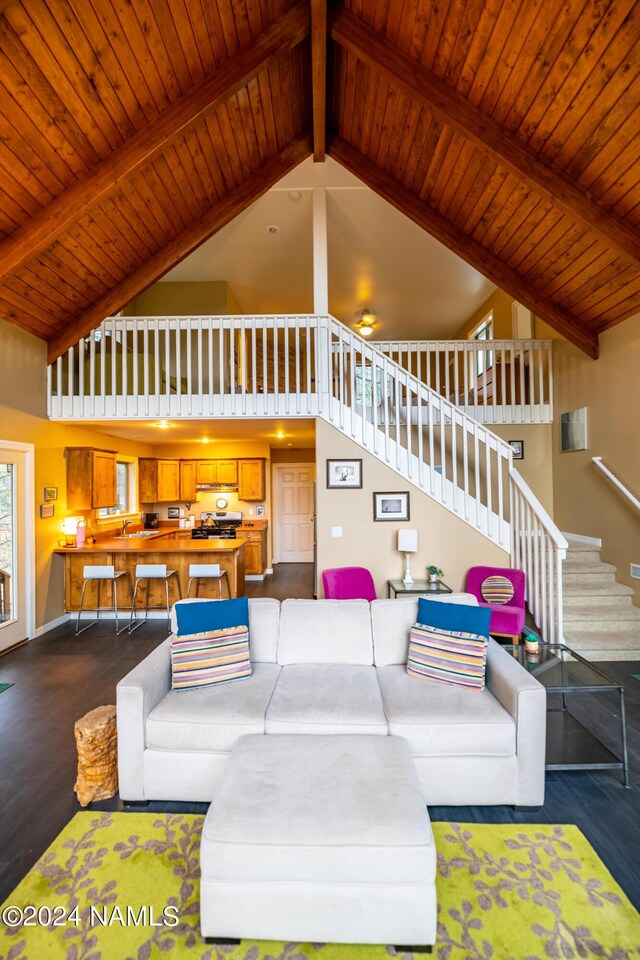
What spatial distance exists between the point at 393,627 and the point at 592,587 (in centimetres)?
290

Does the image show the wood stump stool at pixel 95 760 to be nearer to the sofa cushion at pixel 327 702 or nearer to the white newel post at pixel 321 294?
the sofa cushion at pixel 327 702

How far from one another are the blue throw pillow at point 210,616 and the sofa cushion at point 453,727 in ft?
3.51

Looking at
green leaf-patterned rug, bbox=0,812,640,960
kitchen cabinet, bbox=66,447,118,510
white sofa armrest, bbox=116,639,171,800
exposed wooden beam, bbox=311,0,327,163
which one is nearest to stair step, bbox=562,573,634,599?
green leaf-patterned rug, bbox=0,812,640,960

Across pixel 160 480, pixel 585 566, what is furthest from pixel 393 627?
pixel 160 480

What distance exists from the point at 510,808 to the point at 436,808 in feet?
1.23

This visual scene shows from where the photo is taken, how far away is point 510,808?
87.0 inches

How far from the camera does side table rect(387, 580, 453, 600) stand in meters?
4.28

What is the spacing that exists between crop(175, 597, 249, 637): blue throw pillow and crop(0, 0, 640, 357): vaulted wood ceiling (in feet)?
10.7

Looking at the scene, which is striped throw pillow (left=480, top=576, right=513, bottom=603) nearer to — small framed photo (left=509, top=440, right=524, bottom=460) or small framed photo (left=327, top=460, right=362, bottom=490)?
small framed photo (left=327, top=460, right=362, bottom=490)

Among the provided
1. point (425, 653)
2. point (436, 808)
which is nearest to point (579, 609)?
point (425, 653)

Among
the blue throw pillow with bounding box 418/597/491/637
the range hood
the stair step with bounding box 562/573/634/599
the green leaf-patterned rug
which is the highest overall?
the range hood

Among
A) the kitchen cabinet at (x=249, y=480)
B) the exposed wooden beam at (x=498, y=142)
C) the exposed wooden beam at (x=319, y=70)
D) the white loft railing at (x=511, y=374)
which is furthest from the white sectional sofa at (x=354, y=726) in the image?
the kitchen cabinet at (x=249, y=480)

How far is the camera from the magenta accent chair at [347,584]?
13.7ft

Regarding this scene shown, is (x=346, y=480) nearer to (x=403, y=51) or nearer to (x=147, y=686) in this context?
(x=147, y=686)
